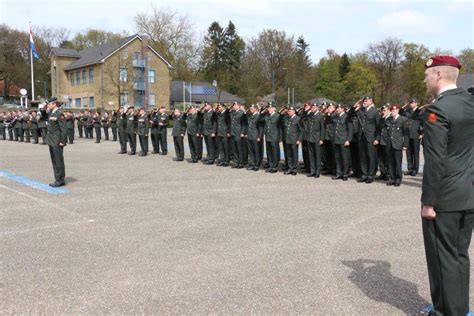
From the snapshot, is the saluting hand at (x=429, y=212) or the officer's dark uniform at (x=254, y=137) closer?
the saluting hand at (x=429, y=212)

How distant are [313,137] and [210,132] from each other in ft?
13.3

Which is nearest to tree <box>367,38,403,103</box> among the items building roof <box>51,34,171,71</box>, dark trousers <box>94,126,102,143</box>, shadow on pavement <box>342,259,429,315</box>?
building roof <box>51,34,171,71</box>

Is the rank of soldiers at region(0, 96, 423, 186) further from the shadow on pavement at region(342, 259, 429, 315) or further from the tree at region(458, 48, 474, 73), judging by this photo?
the tree at region(458, 48, 474, 73)

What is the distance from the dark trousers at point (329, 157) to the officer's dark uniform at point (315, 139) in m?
0.42

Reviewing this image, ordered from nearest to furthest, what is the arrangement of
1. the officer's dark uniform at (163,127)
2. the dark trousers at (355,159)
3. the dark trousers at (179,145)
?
the dark trousers at (355,159) < the dark trousers at (179,145) < the officer's dark uniform at (163,127)

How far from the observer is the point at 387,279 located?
4.68 m

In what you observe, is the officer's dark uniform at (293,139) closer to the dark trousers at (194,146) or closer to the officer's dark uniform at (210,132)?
the officer's dark uniform at (210,132)

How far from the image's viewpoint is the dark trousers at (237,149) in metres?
14.1

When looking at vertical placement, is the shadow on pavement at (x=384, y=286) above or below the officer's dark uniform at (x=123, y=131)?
below

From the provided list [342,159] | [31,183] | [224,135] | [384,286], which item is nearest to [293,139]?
[342,159]

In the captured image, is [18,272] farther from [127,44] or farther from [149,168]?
[127,44]

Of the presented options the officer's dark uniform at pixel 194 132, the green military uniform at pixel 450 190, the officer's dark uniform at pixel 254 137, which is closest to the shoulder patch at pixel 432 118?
the green military uniform at pixel 450 190

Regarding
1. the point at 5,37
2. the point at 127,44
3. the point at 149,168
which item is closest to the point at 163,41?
the point at 127,44

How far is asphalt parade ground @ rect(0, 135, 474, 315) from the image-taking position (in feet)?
13.5
